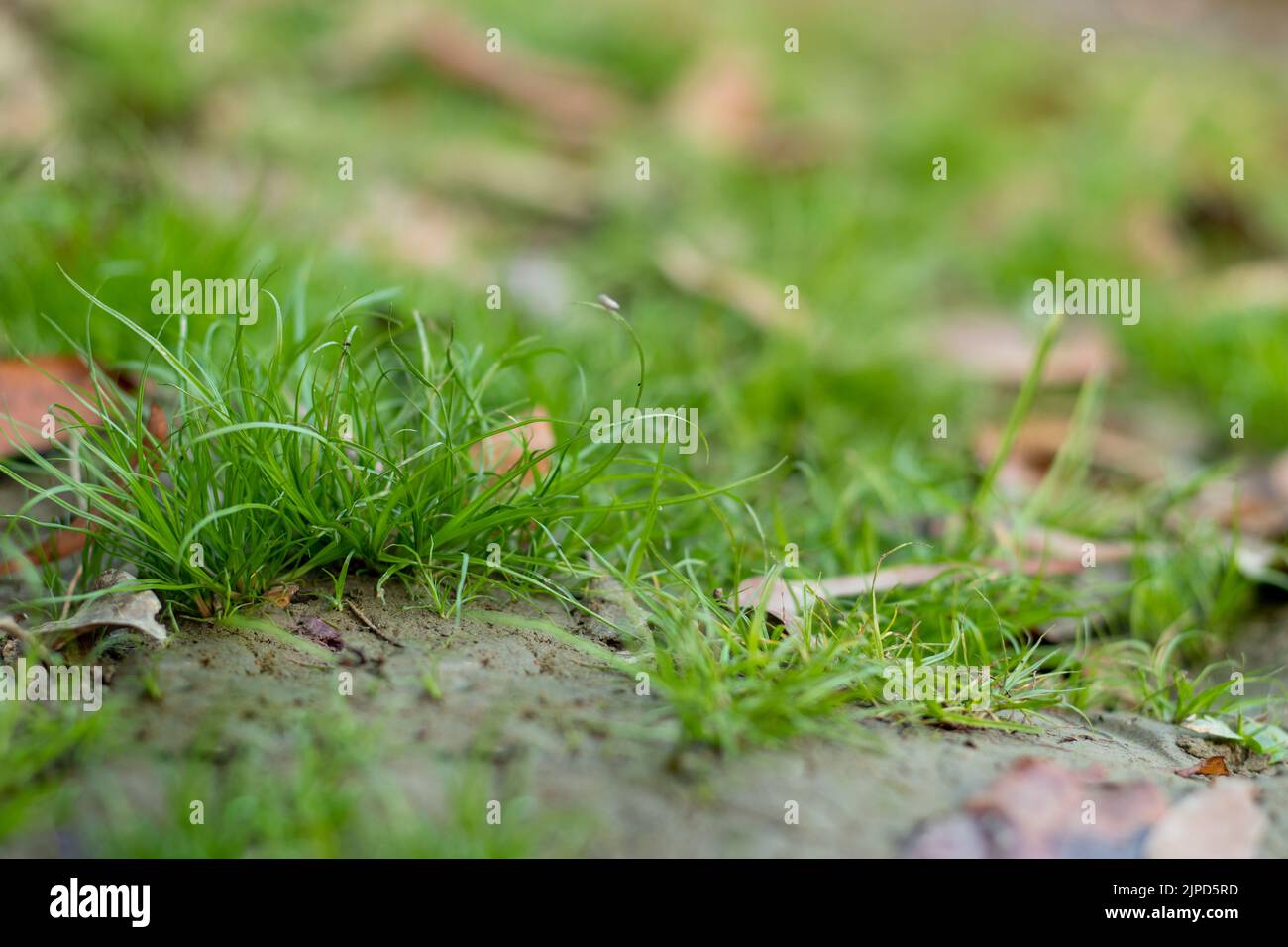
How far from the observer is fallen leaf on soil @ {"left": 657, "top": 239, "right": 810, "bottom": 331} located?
10.1ft

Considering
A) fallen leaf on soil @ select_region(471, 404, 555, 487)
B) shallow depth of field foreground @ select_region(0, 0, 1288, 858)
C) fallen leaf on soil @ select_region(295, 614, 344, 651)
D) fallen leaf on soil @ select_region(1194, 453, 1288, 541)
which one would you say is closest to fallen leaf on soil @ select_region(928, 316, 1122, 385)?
shallow depth of field foreground @ select_region(0, 0, 1288, 858)

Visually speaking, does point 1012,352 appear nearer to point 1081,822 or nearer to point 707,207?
point 707,207

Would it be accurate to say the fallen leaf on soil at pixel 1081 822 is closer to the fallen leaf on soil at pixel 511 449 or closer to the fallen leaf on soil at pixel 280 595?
the fallen leaf on soil at pixel 511 449

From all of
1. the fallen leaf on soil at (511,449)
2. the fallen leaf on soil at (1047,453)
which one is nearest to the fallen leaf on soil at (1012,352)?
the fallen leaf on soil at (1047,453)

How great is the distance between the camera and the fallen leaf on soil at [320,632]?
5.67ft

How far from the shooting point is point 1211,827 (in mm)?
1549

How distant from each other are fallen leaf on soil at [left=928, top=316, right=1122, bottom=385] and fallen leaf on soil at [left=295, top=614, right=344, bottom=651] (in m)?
2.07

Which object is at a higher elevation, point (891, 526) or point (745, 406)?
point (745, 406)

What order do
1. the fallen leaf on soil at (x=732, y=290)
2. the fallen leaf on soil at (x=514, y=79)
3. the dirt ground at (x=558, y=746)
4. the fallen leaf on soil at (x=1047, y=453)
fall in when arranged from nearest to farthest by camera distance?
the dirt ground at (x=558, y=746) → the fallen leaf on soil at (x=1047, y=453) → the fallen leaf on soil at (x=732, y=290) → the fallen leaf on soil at (x=514, y=79)

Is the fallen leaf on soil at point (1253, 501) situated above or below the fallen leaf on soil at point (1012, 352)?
below
